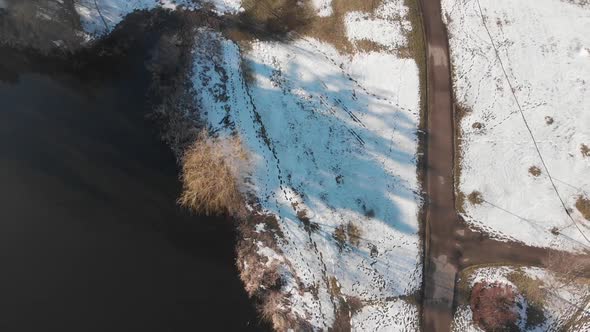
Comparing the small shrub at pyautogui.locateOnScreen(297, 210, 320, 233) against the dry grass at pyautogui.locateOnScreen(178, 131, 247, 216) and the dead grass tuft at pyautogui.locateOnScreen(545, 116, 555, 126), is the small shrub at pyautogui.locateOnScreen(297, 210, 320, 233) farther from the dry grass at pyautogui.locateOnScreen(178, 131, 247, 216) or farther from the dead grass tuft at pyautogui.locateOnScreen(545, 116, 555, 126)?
the dead grass tuft at pyautogui.locateOnScreen(545, 116, 555, 126)

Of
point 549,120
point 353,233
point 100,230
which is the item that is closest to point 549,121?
point 549,120

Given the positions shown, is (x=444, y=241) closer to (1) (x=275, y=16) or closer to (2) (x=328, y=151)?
(2) (x=328, y=151)

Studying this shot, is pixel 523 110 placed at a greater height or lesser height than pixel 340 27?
lesser

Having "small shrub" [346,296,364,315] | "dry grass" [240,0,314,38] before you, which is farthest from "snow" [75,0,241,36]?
"small shrub" [346,296,364,315]

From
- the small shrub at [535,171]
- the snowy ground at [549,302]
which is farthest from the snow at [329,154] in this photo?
the small shrub at [535,171]

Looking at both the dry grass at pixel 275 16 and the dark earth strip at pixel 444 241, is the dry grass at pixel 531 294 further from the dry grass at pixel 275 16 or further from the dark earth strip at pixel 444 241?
the dry grass at pixel 275 16

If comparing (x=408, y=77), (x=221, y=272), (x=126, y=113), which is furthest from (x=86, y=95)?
(x=408, y=77)
